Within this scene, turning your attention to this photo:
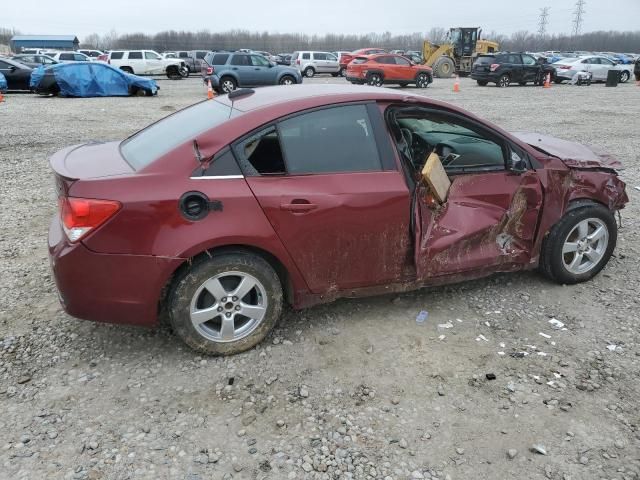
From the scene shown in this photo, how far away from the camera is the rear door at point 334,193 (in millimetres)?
3232

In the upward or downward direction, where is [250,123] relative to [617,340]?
upward

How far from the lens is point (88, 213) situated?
2.93 metres

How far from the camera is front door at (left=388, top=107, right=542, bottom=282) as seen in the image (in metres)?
3.67

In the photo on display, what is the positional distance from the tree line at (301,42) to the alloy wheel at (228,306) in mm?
74479

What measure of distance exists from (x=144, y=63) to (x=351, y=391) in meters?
31.2

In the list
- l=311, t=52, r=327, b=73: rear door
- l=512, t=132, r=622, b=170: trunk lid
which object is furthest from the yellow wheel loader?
l=512, t=132, r=622, b=170: trunk lid

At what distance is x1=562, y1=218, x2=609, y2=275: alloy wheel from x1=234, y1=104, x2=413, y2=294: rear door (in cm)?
154

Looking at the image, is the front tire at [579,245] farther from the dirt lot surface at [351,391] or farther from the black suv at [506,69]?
the black suv at [506,69]

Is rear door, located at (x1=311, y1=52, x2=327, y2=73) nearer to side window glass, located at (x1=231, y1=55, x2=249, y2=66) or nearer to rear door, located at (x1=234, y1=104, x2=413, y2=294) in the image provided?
side window glass, located at (x1=231, y1=55, x2=249, y2=66)

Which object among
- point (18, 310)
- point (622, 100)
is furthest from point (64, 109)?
point (622, 100)

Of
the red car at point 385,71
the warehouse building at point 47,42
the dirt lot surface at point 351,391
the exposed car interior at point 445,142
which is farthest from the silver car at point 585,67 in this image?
the warehouse building at point 47,42

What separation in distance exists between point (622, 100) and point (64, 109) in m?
19.7

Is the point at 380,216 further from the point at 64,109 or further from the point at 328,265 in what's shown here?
the point at 64,109

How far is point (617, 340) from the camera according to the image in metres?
3.59
